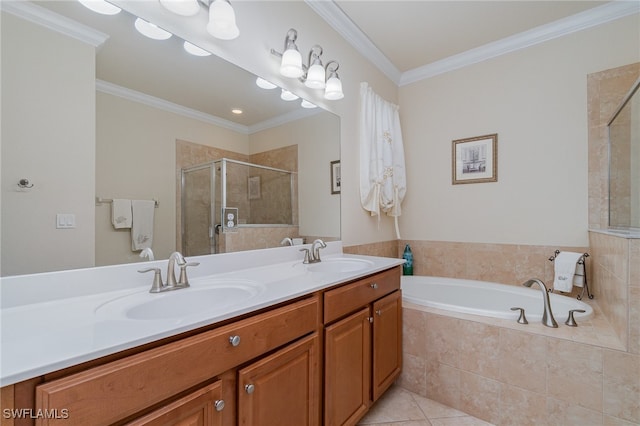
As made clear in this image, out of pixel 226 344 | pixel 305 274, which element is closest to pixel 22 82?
pixel 226 344

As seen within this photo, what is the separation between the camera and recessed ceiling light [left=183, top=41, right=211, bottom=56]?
1296 millimetres

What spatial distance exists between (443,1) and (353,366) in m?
2.42

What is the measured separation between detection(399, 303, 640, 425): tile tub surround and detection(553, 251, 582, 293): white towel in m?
0.70

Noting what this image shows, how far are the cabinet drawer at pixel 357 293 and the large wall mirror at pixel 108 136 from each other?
57 cm

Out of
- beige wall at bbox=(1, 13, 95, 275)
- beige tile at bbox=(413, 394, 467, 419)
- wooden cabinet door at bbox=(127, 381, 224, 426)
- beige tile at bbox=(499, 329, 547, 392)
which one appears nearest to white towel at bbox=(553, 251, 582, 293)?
beige tile at bbox=(499, 329, 547, 392)

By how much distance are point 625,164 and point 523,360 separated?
1.50 m

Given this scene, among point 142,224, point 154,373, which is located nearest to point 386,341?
point 154,373

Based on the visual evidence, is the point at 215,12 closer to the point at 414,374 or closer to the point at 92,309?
the point at 92,309

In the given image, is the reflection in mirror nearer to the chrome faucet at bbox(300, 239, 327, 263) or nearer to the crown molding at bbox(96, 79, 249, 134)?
the chrome faucet at bbox(300, 239, 327, 263)

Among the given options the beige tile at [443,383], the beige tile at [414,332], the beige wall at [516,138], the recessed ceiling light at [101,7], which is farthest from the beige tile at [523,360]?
the recessed ceiling light at [101,7]

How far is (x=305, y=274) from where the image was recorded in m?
1.45

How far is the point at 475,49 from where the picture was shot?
248 centimetres

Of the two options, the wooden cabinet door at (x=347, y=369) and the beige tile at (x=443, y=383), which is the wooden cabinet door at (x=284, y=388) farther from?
the beige tile at (x=443, y=383)

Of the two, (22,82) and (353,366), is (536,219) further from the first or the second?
(22,82)
